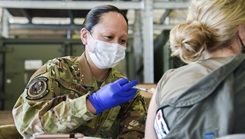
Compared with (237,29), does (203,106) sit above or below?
below

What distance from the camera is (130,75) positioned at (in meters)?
2.70

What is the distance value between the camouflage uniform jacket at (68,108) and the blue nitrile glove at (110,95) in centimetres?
4

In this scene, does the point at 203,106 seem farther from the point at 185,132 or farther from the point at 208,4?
the point at 208,4

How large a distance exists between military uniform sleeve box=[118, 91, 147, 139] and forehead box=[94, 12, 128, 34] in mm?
344

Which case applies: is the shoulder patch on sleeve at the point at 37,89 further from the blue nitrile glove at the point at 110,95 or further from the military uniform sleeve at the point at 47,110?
the blue nitrile glove at the point at 110,95

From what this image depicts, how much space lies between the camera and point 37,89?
3.85 feet

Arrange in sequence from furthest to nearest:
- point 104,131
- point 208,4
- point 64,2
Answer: point 64,2
point 104,131
point 208,4

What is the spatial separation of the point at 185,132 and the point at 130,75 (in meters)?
2.04

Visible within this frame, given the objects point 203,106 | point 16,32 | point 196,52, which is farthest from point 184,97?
point 16,32

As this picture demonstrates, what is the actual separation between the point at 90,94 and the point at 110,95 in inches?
5.8

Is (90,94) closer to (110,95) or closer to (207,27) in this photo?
(110,95)

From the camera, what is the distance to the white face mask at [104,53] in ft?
4.50

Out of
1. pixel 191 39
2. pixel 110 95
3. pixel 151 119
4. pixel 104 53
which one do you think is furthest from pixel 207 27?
pixel 104 53

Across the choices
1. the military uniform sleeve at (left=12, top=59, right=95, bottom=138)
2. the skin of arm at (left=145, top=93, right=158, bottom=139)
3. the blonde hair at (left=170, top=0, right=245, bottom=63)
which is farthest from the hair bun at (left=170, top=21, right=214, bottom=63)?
the military uniform sleeve at (left=12, top=59, right=95, bottom=138)
